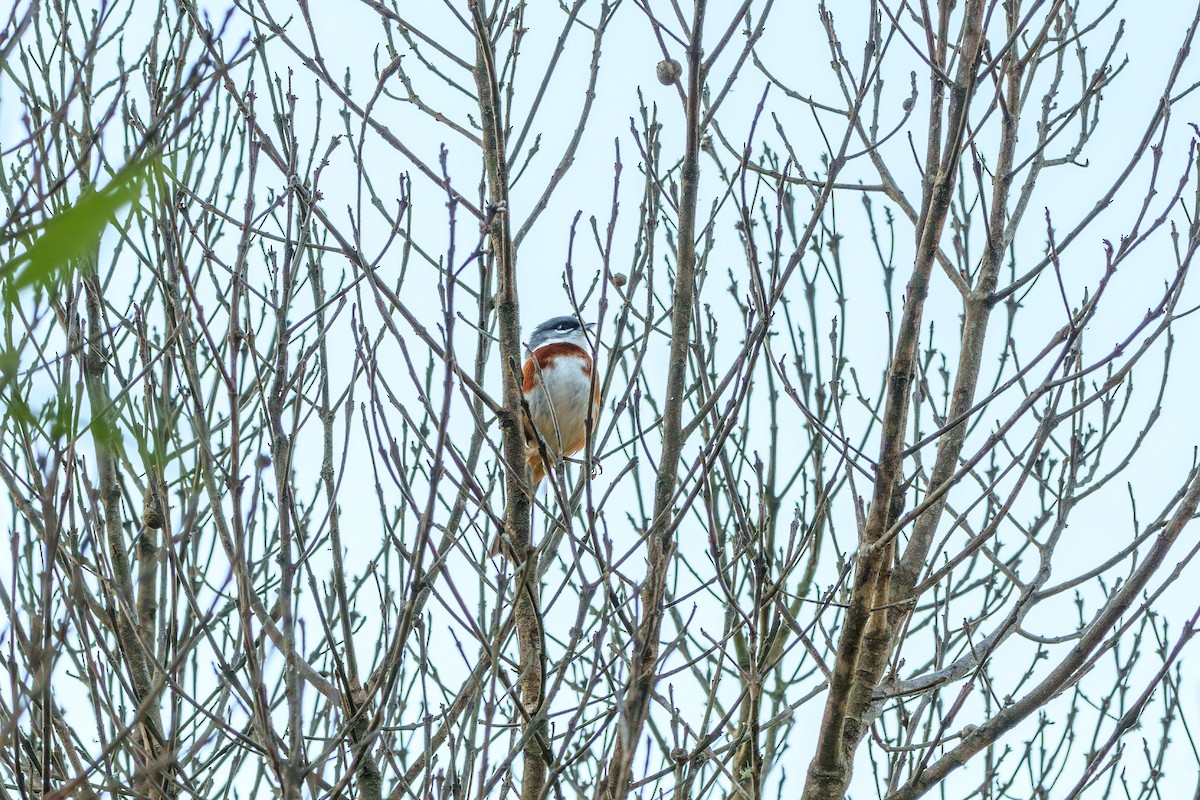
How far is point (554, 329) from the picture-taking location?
8.30m

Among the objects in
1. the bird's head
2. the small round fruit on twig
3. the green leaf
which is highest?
the bird's head

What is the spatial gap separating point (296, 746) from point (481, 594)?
4.82 ft

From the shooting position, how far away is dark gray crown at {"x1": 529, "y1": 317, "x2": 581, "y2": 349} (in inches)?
323

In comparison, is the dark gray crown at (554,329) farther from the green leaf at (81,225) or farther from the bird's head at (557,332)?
the green leaf at (81,225)

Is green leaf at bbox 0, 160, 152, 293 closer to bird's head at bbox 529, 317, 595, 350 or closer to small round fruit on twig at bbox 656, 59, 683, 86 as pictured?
small round fruit on twig at bbox 656, 59, 683, 86

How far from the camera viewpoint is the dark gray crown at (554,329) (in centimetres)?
820

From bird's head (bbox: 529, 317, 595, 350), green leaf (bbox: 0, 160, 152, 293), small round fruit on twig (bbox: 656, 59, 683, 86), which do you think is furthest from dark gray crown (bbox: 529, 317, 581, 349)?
green leaf (bbox: 0, 160, 152, 293)

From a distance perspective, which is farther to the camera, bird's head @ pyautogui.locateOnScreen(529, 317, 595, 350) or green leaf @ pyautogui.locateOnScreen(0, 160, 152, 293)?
bird's head @ pyautogui.locateOnScreen(529, 317, 595, 350)

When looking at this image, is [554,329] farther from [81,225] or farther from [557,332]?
[81,225]

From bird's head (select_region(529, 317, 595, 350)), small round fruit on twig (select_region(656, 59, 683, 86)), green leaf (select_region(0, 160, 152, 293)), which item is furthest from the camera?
bird's head (select_region(529, 317, 595, 350))

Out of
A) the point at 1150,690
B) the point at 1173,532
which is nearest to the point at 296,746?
the point at 1150,690

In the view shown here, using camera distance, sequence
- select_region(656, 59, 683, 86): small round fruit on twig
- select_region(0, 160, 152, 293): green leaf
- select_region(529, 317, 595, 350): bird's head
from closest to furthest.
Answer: select_region(0, 160, 152, 293): green leaf → select_region(656, 59, 683, 86): small round fruit on twig → select_region(529, 317, 595, 350): bird's head

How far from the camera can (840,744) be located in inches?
122

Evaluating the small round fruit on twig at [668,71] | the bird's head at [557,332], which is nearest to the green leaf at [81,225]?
the small round fruit on twig at [668,71]
